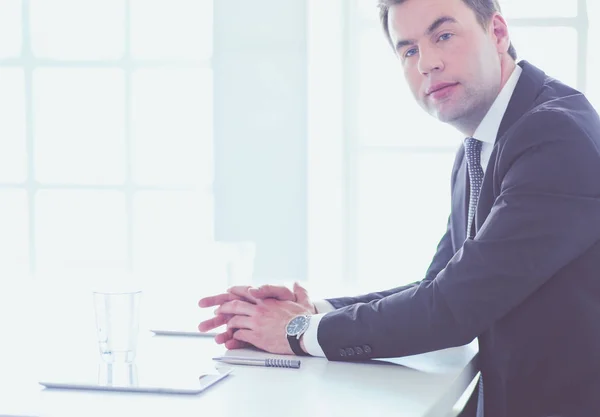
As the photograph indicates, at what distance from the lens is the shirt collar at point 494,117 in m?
1.73

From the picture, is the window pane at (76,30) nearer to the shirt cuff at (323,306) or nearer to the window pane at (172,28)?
the window pane at (172,28)

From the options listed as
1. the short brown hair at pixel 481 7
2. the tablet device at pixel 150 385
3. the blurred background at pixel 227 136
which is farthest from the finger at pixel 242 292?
the blurred background at pixel 227 136

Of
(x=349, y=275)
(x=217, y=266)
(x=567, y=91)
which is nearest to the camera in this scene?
(x=567, y=91)

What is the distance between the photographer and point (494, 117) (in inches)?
68.3

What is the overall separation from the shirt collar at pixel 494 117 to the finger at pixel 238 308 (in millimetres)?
608

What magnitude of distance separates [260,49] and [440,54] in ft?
6.30

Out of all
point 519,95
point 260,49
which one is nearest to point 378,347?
point 519,95

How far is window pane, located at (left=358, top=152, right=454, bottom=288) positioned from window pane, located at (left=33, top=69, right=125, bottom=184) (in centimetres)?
124

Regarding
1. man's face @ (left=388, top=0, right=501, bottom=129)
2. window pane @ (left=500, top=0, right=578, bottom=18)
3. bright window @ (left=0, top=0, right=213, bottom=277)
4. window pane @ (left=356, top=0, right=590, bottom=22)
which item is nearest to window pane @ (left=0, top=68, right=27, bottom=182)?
bright window @ (left=0, top=0, right=213, bottom=277)

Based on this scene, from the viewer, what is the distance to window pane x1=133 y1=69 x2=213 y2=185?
3.96 meters

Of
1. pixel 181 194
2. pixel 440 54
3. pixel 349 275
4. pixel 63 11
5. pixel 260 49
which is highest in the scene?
pixel 63 11

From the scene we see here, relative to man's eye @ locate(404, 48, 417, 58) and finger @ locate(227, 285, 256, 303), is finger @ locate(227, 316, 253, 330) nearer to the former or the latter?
finger @ locate(227, 285, 256, 303)

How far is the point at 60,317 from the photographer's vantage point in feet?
6.21

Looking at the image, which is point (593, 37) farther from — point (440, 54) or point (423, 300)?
point (423, 300)
